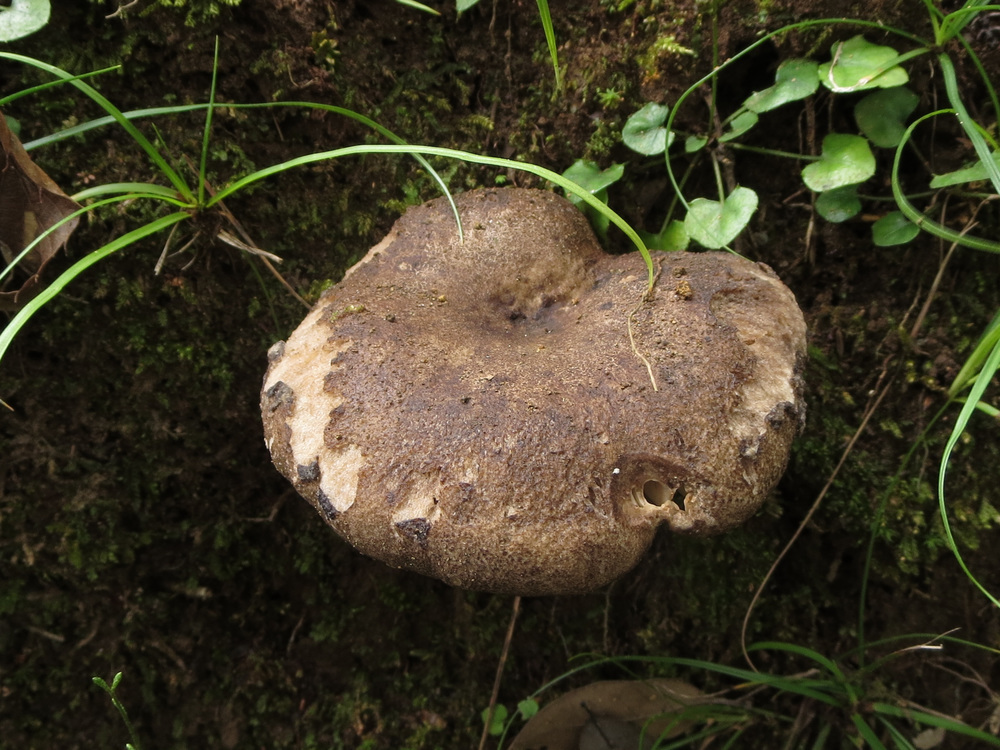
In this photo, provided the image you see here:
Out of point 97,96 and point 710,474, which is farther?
point 97,96

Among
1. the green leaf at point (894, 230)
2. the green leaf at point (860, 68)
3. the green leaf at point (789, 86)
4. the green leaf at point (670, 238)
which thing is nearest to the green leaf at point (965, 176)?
the green leaf at point (894, 230)

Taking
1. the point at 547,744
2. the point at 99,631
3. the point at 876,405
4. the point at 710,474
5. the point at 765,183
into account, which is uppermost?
the point at 765,183

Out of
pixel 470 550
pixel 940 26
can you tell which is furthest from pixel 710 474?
pixel 940 26

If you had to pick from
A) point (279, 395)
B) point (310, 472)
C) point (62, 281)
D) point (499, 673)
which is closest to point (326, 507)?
point (310, 472)

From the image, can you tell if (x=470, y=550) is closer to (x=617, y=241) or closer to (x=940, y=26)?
(x=617, y=241)

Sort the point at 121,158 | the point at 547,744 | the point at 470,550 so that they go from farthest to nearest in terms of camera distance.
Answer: the point at 547,744, the point at 121,158, the point at 470,550

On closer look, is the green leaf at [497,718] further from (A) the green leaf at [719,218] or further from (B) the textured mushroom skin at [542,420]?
(A) the green leaf at [719,218]

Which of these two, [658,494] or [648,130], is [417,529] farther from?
[648,130]
